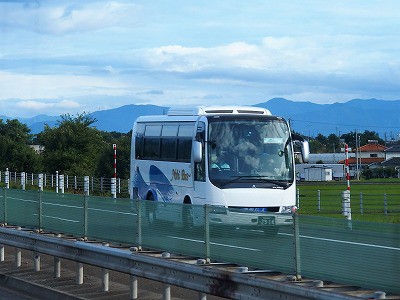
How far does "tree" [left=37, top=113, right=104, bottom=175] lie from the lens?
6319 centimetres

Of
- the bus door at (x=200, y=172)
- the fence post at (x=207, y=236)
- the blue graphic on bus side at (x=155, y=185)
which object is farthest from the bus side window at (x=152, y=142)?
the fence post at (x=207, y=236)

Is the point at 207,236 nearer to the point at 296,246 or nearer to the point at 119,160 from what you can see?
the point at 296,246

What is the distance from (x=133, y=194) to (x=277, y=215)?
58.6 ft

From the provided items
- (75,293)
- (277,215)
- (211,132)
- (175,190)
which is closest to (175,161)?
(175,190)

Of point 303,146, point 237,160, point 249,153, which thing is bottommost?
point 237,160

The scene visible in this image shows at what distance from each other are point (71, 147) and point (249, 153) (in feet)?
140

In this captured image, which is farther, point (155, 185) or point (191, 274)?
point (155, 185)

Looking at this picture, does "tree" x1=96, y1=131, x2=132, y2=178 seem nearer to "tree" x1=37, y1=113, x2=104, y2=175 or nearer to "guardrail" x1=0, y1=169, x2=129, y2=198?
"tree" x1=37, y1=113, x2=104, y2=175

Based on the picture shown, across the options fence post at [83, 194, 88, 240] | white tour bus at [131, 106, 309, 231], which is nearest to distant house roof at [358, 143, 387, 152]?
white tour bus at [131, 106, 309, 231]

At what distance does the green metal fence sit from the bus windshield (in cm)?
631

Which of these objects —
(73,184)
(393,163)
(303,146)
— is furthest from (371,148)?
(303,146)

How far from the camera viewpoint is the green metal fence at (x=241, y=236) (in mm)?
8695

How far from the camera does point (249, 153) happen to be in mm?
22406

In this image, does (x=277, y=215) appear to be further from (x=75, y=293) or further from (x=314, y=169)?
(x=314, y=169)
